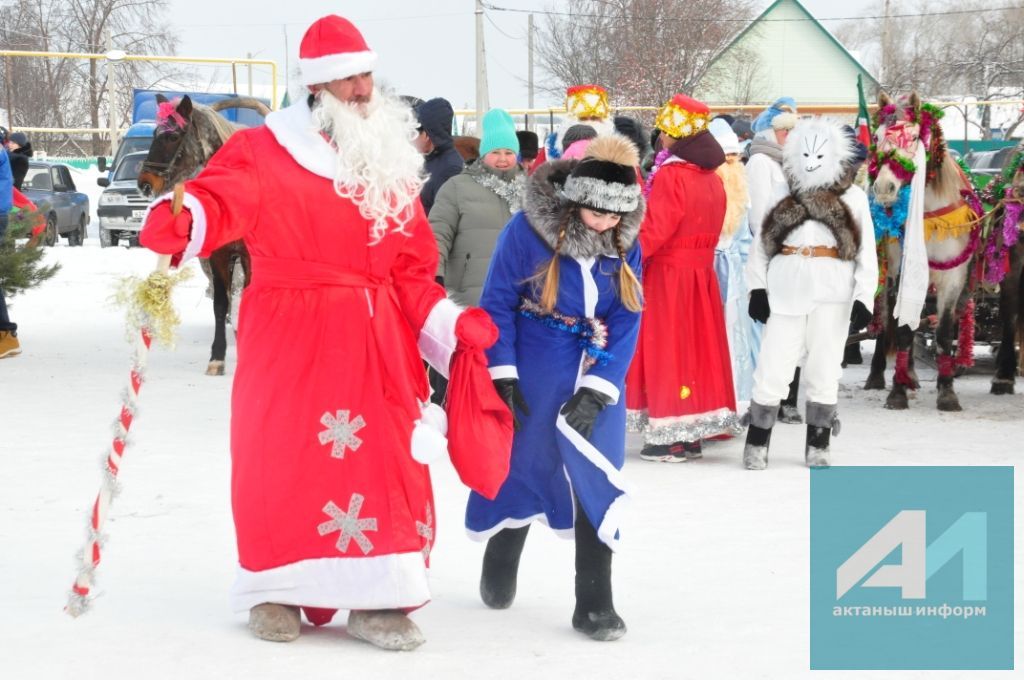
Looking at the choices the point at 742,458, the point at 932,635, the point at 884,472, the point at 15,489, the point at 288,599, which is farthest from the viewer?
the point at 742,458

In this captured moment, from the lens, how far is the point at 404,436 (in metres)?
4.48

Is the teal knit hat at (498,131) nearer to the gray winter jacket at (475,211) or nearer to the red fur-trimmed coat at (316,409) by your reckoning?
the gray winter jacket at (475,211)

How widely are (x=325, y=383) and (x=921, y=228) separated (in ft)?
19.2

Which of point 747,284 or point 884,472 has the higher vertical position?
point 747,284

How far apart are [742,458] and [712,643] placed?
11.5ft

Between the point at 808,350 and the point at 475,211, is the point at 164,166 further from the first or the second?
the point at 808,350

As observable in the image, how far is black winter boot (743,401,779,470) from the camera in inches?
303

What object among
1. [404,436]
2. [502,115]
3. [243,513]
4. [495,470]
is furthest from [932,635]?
[502,115]

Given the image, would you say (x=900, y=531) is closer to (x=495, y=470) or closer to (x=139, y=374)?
(x=495, y=470)

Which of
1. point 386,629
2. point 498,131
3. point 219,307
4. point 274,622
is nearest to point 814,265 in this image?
point 498,131

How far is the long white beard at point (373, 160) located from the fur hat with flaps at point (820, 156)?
3.19 m

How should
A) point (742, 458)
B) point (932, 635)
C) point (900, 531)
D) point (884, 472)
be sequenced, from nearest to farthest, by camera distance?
point (932, 635) < point (900, 531) < point (884, 472) < point (742, 458)

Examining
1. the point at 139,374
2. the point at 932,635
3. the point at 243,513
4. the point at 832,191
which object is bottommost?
the point at 932,635

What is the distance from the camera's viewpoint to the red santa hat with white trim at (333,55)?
4.53 m
